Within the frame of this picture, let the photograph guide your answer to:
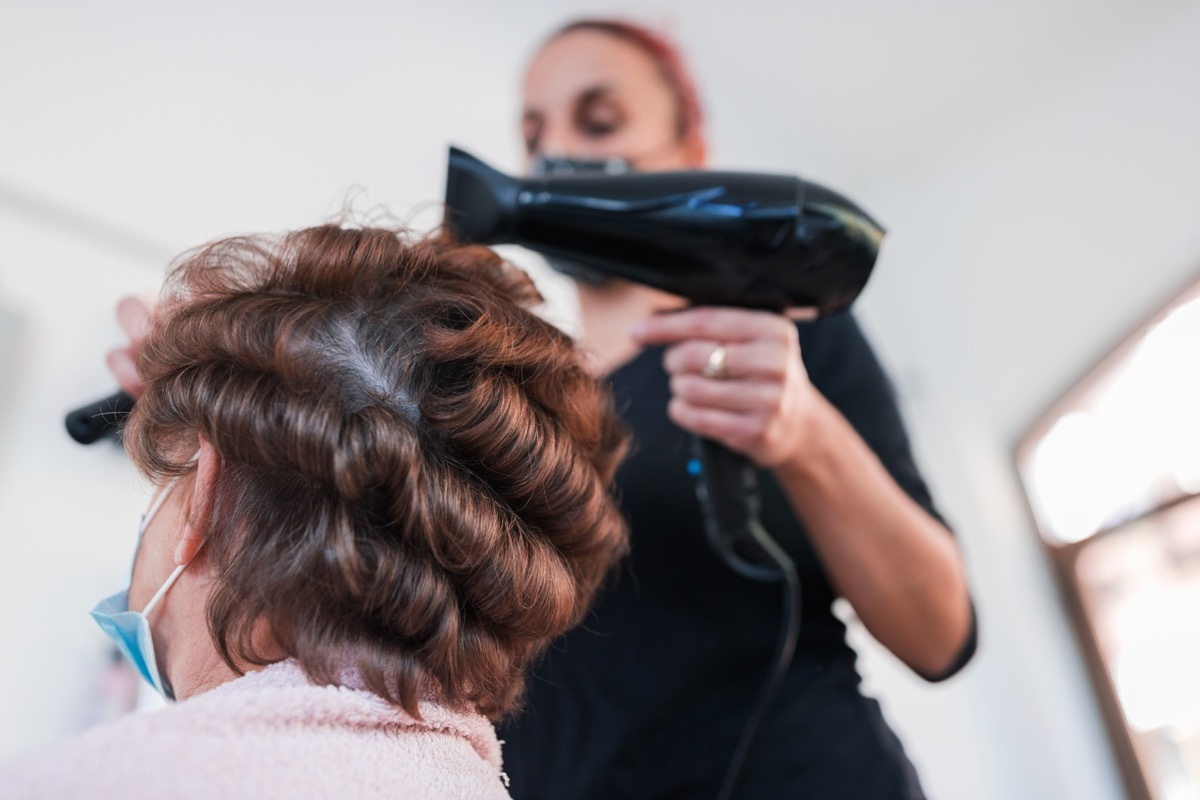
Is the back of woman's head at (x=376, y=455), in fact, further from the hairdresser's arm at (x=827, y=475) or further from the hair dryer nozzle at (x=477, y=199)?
the hairdresser's arm at (x=827, y=475)

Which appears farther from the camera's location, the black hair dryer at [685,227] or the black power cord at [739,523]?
the black power cord at [739,523]

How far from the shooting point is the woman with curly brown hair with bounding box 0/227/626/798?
0.52m

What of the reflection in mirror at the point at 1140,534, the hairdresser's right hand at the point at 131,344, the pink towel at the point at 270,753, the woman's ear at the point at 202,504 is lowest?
the reflection in mirror at the point at 1140,534

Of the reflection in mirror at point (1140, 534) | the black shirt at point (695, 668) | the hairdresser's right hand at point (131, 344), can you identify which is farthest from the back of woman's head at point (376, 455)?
the reflection in mirror at point (1140, 534)

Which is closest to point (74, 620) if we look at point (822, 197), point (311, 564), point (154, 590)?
point (154, 590)

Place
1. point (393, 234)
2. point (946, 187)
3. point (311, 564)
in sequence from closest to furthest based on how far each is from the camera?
point (311, 564) < point (393, 234) < point (946, 187)

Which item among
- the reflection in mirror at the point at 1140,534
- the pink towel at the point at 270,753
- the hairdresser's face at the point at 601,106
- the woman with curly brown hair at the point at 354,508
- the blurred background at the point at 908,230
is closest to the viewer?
the pink towel at the point at 270,753

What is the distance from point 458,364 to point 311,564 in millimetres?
153

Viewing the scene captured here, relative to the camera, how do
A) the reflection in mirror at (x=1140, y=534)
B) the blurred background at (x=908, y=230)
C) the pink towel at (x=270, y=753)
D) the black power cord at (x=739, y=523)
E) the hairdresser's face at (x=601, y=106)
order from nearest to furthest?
the pink towel at (x=270, y=753), the black power cord at (x=739, y=523), the blurred background at (x=908, y=230), the hairdresser's face at (x=601, y=106), the reflection in mirror at (x=1140, y=534)

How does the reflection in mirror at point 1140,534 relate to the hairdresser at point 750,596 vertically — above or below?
below

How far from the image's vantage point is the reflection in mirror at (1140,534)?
1.83 metres

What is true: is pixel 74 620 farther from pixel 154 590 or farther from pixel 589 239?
pixel 589 239

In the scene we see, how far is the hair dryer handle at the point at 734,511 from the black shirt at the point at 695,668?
0.04 meters

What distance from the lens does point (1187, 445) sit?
6.05 feet
